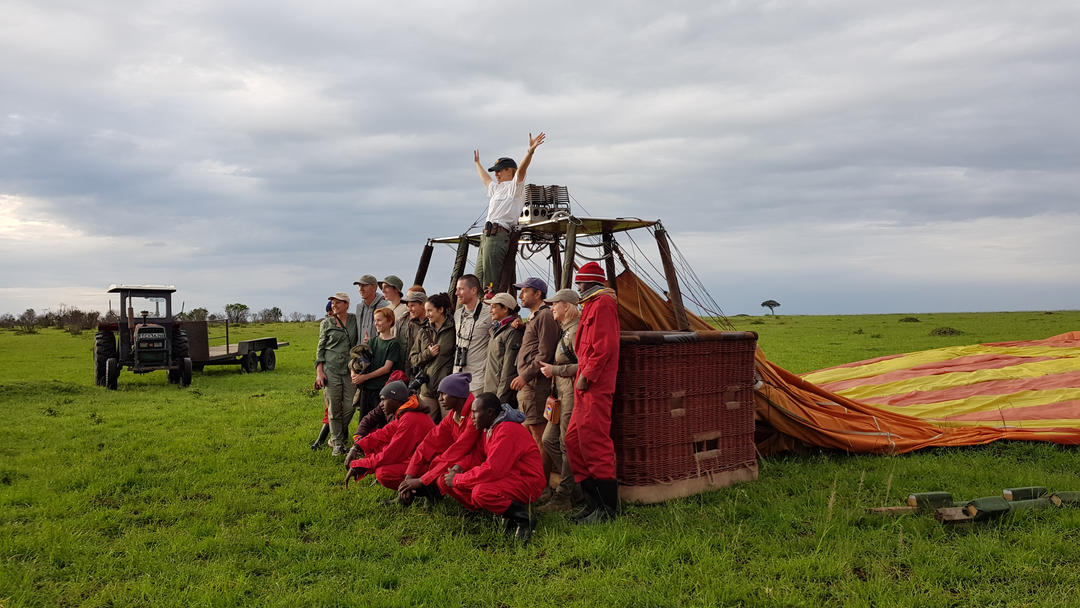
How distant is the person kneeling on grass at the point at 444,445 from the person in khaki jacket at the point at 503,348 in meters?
0.49

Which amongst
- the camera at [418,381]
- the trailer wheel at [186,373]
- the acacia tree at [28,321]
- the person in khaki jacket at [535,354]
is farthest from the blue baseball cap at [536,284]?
the acacia tree at [28,321]

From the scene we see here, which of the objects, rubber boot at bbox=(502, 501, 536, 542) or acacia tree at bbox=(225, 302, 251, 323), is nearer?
rubber boot at bbox=(502, 501, 536, 542)

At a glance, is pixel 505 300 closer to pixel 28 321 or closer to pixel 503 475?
pixel 503 475

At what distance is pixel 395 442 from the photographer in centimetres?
581

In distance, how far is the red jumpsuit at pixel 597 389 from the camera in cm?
520

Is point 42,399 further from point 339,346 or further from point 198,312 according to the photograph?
point 198,312

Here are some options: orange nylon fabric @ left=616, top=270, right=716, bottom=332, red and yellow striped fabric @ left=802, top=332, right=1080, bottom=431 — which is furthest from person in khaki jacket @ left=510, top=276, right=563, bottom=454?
red and yellow striped fabric @ left=802, top=332, right=1080, bottom=431

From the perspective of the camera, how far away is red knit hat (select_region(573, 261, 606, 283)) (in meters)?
5.57

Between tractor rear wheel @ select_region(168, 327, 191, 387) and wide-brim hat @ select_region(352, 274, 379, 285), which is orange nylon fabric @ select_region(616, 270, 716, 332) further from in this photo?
tractor rear wheel @ select_region(168, 327, 191, 387)

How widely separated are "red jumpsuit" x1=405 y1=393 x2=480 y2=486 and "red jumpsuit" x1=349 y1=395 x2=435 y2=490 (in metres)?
0.13

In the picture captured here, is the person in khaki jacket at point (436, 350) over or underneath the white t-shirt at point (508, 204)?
underneath

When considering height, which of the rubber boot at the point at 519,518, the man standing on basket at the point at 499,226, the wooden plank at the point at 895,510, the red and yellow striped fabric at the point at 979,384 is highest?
the man standing on basket at the point at 499,226

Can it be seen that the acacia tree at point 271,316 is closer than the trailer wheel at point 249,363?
No

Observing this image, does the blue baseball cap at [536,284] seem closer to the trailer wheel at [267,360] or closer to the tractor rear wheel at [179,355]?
the tractor rear wheel at [179,355]
